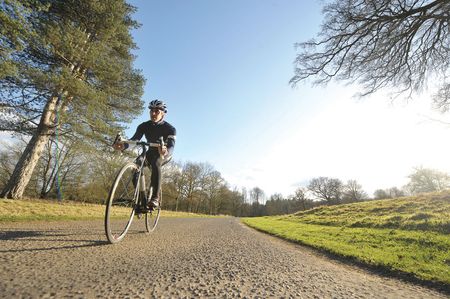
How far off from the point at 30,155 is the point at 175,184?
49.2 meters

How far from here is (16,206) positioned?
961cm

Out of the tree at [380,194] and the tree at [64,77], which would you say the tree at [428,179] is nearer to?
the tree at [380,194]

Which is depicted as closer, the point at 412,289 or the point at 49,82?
the point at 412,289

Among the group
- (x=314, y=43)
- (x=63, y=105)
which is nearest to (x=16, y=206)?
(x=63, y=105)

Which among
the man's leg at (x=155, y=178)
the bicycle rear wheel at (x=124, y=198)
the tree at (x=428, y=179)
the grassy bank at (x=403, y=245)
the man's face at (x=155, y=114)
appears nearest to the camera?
the bicycle rear wheel at (x=124, y=198)

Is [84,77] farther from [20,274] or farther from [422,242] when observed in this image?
[422,242]

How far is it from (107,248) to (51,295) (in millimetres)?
1643

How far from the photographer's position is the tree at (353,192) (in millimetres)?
93062

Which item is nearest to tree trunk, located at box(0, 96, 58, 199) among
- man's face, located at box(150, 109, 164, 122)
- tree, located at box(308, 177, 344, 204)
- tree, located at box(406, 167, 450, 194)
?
man's face, located at box(150, 109, 164, 122)

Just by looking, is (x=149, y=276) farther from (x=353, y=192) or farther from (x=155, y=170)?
(x=353, y=192)

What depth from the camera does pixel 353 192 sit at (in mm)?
94562

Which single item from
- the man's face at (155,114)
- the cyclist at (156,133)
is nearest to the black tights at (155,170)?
the cyclist at (156,133)

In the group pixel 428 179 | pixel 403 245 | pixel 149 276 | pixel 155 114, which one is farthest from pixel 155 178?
pixel 428 179

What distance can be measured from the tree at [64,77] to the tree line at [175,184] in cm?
125
